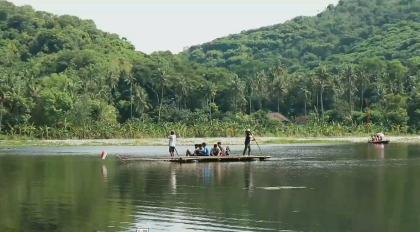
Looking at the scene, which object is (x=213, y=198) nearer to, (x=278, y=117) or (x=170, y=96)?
(x=278, y=117)

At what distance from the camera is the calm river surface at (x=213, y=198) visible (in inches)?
794

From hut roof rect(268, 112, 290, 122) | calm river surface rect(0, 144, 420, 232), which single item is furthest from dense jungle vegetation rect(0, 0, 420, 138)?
calm river surface rect(0, 144, 420, 232)

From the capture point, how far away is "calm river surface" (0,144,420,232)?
20.2 meters

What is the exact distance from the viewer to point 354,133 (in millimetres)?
110250

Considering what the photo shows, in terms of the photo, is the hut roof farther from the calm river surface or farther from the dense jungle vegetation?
the calm river surface

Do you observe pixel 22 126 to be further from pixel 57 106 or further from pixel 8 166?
pixel 8 166

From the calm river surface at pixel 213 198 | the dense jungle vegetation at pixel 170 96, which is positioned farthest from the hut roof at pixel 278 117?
the calm river surface at pixel 213 198

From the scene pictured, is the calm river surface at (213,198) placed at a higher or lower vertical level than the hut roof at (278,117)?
lower

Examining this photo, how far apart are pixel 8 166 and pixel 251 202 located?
23.8m

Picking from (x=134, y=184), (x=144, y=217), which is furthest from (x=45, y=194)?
(x=144, y=217)

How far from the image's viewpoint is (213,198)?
2552 centimetres

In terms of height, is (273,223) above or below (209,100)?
below

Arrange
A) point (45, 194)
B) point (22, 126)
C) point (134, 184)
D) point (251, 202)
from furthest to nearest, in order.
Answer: point (22, 126) < point (134, 184) < point (45, 194) < point (251, 202)

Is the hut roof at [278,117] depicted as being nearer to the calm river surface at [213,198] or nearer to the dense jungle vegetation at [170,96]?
the dense jungle vegetation at [170,96]
